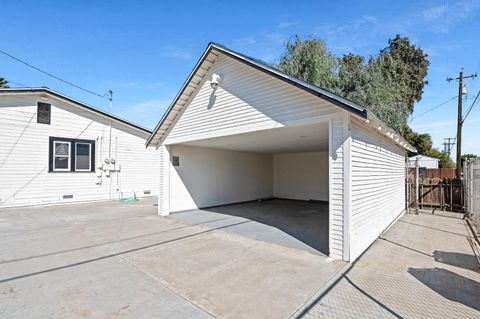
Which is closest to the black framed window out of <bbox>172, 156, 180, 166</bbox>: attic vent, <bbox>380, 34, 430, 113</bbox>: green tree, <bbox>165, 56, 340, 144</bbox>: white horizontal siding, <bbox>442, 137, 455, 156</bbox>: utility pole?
<bbox>172, 156, 180, 166</bbox>: attic vent

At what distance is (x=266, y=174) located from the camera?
1327cm

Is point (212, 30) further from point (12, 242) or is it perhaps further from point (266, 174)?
point (12, 242)

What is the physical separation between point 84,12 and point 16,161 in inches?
240

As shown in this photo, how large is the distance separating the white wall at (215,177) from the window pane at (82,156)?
537 centimetres

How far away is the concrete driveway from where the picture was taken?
2801 mm

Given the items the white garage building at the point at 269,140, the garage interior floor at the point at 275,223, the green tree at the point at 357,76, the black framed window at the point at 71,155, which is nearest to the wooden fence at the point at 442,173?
the green tree at the point at 357,76

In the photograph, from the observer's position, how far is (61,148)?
10812 mm

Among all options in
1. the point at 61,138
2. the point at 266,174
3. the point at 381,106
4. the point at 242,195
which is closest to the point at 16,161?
the point at 61,138

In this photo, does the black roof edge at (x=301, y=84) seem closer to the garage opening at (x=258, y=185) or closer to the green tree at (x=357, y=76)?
the garage opening at (x=258, y=185)

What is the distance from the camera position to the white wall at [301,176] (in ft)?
39.8

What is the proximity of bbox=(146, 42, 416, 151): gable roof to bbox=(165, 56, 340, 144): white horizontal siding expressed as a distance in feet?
0.60

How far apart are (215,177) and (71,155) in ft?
21.1

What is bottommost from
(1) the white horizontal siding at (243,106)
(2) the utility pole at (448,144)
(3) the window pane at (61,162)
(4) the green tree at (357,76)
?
(3) the window pane at (61,162)

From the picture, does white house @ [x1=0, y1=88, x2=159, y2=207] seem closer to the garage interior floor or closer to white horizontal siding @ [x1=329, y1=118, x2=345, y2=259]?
the garage interior floor
